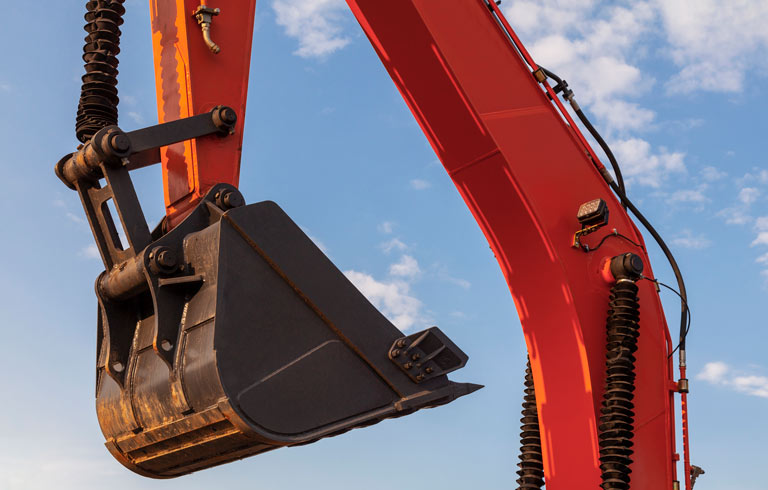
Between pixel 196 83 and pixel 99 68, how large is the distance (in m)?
0.47

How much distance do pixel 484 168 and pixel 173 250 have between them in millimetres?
1689

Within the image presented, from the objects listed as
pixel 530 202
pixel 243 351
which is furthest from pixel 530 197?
pixel 243 351

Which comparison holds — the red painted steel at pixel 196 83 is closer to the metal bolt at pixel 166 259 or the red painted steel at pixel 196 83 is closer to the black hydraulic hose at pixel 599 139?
the metal bolt at pixel 166 259

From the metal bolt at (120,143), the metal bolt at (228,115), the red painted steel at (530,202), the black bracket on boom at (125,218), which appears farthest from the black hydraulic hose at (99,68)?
the red painted steel at (530,202)

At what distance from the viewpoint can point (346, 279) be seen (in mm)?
3727

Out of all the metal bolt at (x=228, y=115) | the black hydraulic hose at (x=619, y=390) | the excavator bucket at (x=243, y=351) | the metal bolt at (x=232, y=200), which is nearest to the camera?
the excavator bucket at (x=243, y=351)

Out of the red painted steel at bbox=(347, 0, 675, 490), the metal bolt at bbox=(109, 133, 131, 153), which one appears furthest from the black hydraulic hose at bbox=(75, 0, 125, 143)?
the red painted steel at bbox=(347, 0, 675, 490)

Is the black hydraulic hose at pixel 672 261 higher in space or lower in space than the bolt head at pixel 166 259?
higher

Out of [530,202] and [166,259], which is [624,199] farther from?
[166,259]

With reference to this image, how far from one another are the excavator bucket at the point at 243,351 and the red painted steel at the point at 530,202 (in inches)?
40.6

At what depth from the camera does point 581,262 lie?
4691 millimetres

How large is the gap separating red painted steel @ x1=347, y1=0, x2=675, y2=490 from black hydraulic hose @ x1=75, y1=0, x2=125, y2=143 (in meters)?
1.14

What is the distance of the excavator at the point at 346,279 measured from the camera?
11.3ft

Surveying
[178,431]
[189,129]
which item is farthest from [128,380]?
[189,129]
